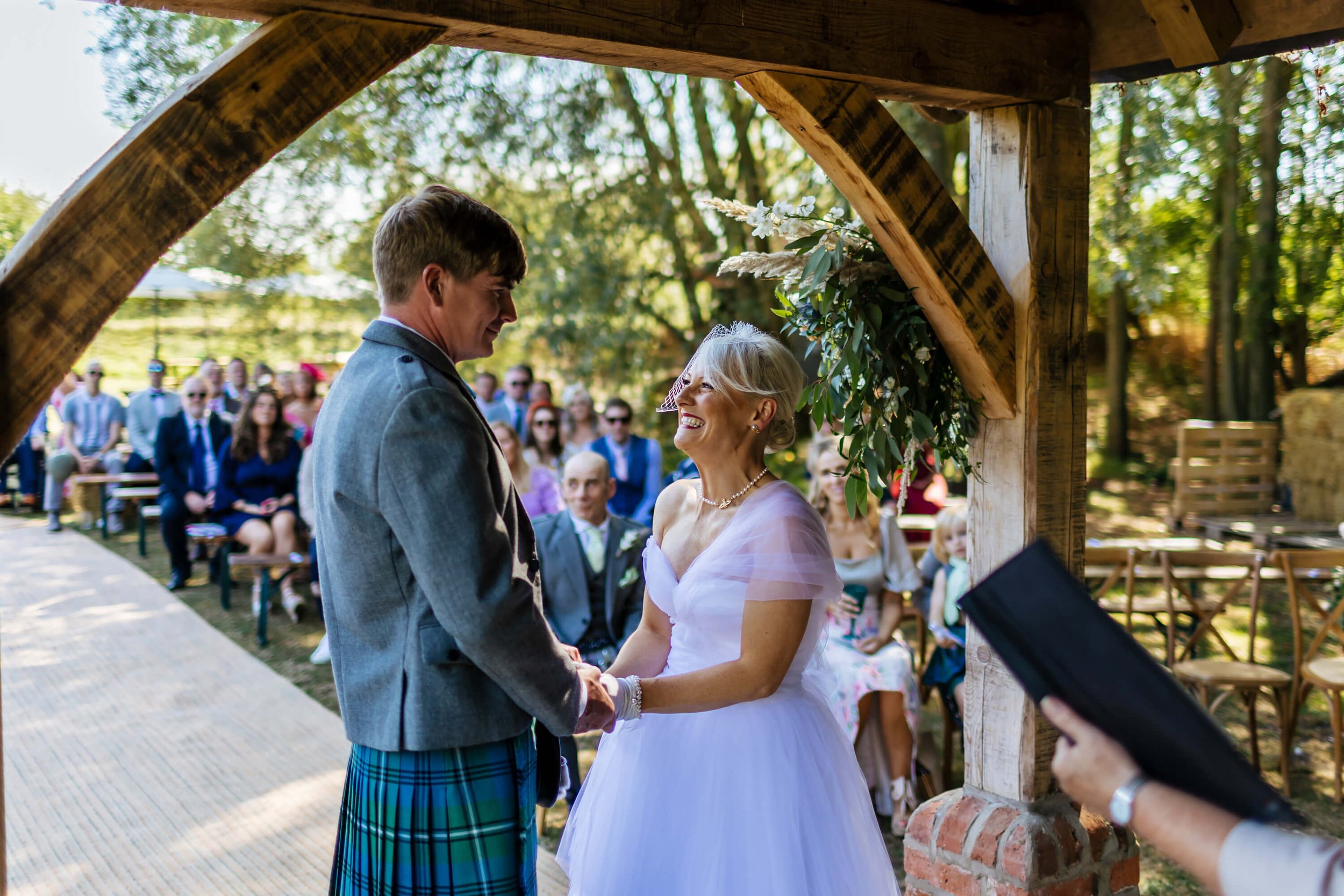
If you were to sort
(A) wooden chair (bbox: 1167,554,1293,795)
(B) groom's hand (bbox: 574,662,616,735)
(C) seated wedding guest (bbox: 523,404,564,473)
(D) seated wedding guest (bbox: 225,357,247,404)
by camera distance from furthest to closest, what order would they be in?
(D) seated wedding guest (bbox: 225,357,247,404)
(C) seated wedding guest (bbox: 523,404,564,473)
(A) wooden chair (bbox: 1167,554,1293,795)
(B) groom's hand (bbox: 574,662,616,735)

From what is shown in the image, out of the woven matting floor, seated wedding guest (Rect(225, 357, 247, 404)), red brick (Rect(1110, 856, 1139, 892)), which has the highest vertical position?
seated wedding guest (Rect(225, 357, 247, 404))

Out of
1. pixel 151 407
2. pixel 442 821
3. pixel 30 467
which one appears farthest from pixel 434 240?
pixel 30 467

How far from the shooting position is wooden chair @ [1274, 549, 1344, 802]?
4.62 m

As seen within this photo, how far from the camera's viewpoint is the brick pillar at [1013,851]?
2.84 m

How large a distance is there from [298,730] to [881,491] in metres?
4.10

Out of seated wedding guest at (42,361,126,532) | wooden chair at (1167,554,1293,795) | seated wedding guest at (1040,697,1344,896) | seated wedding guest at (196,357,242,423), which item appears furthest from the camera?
seated wedding guest at (42,361,126,532)

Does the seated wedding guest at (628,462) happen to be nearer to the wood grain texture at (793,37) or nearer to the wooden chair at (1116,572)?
the wooden chair at (1116,572)

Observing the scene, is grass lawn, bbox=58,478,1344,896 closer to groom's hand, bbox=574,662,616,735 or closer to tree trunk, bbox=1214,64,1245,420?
groom's hand, bbox=574,662,616,735

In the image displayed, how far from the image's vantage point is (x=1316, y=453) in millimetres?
10836

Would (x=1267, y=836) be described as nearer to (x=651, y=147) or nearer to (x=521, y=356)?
(x=651, y=147)

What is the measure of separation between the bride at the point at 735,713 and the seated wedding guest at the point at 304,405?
690 centimetres

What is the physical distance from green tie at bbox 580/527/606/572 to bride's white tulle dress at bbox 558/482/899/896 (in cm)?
202

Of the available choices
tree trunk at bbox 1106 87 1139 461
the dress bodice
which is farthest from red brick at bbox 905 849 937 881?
tree trunk at bbox 1106 87 1139 461

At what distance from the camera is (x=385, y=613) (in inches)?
71.1
